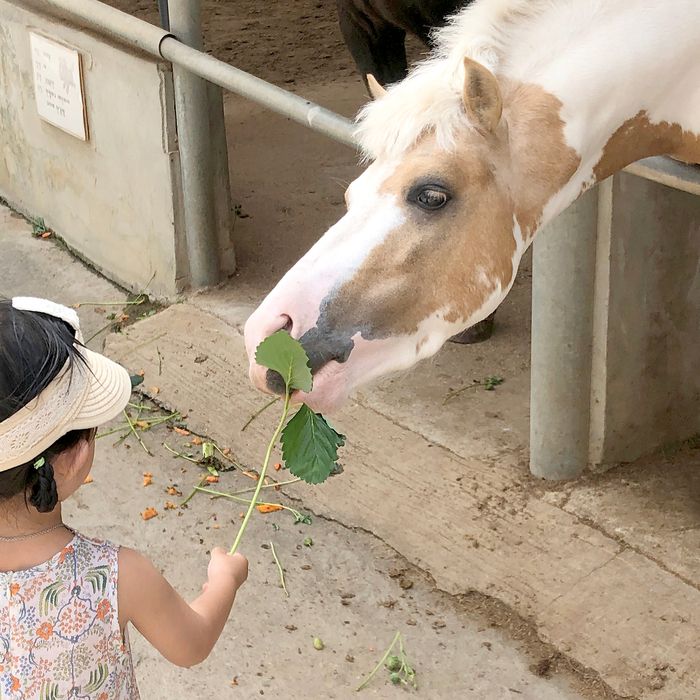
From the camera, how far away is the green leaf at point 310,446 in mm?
1817

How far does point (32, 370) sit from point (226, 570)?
50cm

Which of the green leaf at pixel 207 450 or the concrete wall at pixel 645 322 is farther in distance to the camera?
the green leaf at pixel 207 450

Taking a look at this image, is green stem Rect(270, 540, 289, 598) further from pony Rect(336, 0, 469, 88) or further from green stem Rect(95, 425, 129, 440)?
pony Rect(336, 0, 469, 88)

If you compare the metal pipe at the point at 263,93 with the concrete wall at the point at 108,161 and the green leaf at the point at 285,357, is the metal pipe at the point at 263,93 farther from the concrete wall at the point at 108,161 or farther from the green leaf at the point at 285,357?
the green leaf at the point at 285,357

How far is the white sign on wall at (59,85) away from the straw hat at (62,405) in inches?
117

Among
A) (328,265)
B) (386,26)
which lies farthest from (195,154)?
(328,265)

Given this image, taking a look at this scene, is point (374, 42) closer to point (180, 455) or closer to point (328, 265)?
point (180, 455)

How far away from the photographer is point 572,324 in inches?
112

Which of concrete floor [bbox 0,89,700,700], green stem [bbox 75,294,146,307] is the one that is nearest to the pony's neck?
concrete floor [bbox 0,89,700,700]

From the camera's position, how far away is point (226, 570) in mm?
1707

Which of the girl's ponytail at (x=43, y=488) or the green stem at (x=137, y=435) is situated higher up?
the girl's ponytail at (x=43, y=488)

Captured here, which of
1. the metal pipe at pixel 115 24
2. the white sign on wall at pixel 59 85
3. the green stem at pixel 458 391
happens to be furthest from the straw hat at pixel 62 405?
the white sign on wall at pixel 59 85

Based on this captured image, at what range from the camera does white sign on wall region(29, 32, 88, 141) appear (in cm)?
424

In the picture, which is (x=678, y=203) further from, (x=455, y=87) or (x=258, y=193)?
(x=258, y=193)
